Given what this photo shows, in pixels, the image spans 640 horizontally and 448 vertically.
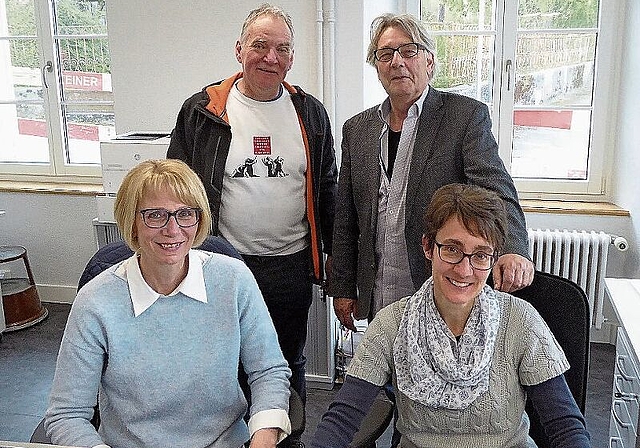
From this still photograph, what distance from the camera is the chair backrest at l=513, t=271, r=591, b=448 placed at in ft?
5.10

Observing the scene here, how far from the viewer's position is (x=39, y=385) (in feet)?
10.6

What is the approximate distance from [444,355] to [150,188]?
0.73 metres

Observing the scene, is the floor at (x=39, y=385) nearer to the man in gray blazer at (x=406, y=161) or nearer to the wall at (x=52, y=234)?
the wall at (x=52, y=234)

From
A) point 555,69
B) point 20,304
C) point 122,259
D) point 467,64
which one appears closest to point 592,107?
point 555,69

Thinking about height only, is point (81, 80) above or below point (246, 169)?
above

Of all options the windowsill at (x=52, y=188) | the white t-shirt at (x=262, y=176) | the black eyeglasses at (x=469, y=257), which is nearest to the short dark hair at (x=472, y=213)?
the black eyeglasses at (x=469, y=257)

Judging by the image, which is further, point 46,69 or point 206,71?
point 46,69

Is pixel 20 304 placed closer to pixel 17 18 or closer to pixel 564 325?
pixel 17 18

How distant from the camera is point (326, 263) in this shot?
7.43 ft

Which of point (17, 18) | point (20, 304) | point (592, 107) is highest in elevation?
point (17, 18)

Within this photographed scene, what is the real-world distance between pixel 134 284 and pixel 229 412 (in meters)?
0.37

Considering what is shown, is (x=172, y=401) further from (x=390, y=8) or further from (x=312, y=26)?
(x=390, y=8)

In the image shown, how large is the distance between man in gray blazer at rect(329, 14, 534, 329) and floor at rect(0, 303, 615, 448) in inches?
43.6

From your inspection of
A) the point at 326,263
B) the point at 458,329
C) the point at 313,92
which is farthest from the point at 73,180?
the point at 458,329
